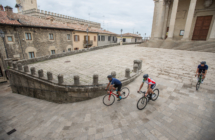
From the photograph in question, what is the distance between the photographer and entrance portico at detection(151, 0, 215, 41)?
18.5 m

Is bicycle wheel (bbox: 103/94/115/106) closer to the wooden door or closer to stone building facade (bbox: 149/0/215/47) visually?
stone building facade (bbox: 149/0/215/47)

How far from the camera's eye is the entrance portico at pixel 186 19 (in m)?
18.5

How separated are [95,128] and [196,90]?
658 cm

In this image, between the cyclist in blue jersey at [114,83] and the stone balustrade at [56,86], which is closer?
the cyclist in blue jersey at [114,83]

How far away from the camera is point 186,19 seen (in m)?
21.4

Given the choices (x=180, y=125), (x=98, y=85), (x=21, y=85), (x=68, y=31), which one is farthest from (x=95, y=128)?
(x=68, y=31)

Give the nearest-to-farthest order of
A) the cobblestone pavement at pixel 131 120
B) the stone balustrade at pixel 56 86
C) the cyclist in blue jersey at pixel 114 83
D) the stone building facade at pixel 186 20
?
the cobblestone pavement at pixel 131 120 < the cyclist in blue jersey at pixel 114 83 < the stone balustrade at pixel 56 86 < the stone building facade at pixel 186 20

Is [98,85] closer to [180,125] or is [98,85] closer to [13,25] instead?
[180,125]

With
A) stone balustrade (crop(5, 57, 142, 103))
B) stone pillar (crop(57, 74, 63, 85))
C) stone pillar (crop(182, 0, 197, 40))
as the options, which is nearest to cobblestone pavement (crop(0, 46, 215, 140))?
stone balustrade (crop(5, 57, 142, 103))

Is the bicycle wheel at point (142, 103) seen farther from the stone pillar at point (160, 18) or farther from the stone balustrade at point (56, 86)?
the stone pillar at point (160, 18)

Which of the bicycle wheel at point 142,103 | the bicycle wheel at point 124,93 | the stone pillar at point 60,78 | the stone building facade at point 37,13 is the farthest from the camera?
the stone building facade at point 37,13

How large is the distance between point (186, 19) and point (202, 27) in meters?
3.26

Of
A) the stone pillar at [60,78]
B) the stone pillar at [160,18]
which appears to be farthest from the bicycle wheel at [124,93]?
the stone pillar at [160,18]

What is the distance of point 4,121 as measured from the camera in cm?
646
